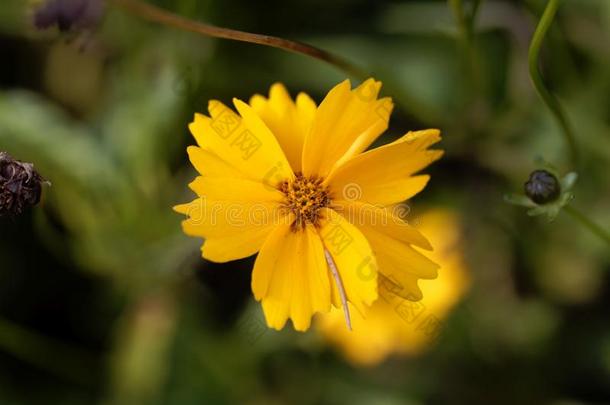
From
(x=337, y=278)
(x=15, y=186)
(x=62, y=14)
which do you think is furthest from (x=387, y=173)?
(x=62, y=14)

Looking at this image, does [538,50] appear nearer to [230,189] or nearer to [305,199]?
[305,199]

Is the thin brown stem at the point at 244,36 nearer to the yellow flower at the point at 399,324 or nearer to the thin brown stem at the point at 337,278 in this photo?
the thin brown stem at the point at 337,278

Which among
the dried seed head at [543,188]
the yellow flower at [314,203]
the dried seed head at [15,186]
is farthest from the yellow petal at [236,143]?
the dried seed head at [543,188]

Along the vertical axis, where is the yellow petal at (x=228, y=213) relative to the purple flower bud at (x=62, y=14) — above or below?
below

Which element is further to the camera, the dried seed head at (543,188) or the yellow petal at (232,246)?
the dried seed head at (543,188)

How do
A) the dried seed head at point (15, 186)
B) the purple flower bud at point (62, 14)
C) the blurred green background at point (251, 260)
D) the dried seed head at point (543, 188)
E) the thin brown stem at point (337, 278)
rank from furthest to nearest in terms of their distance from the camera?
the blurred green background at point (251, 260) < the purple flower bud at point (62, 14) < the dried seed head at point (543, 188) < the dried seed head at point (15, 186) < the thin brown stem at point (337, 278)

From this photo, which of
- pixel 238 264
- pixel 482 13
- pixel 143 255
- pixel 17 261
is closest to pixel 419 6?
pixel 482 13

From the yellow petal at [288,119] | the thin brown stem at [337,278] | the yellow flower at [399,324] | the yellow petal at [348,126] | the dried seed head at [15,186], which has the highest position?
the yellow flower at [399,324]
